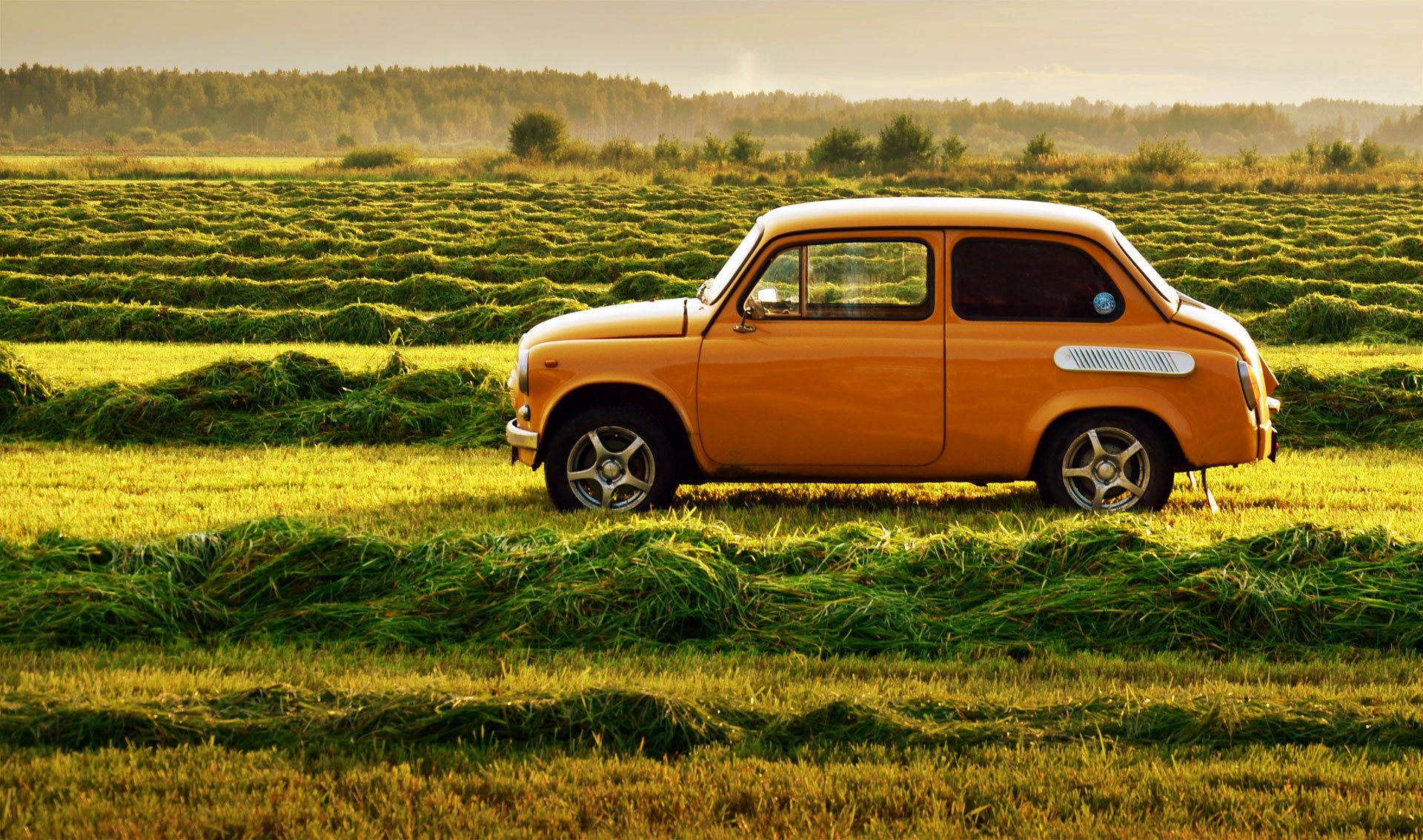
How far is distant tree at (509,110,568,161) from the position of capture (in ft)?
275

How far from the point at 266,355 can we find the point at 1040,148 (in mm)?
62721

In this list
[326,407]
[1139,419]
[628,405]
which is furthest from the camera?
[326,407]

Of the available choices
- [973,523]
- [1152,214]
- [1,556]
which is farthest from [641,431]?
[1152,214]

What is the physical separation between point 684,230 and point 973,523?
26.8m

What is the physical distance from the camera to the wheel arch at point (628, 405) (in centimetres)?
888

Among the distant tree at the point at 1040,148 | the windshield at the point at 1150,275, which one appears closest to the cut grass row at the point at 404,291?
the windshield at the point at 1150,275

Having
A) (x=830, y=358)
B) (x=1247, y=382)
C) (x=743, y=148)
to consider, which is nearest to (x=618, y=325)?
(x=830, y=358)

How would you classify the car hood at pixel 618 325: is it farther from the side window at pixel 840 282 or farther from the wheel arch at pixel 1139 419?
the wheel arch at pixel 1139 419

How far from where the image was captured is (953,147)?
2987 inches

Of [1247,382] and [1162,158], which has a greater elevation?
[1162,158]

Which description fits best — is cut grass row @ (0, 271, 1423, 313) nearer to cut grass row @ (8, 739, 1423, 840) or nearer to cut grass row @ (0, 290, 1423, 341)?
cut grass row @ (0, 290, 1423, 341)

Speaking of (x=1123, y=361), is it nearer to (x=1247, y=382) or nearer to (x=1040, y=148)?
(x=1247, y=382)

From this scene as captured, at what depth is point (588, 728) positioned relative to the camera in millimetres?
5332

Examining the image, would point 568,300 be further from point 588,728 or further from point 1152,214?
point 1152,214
